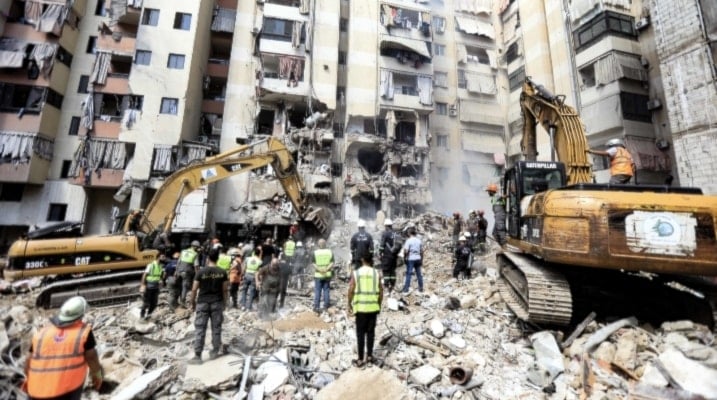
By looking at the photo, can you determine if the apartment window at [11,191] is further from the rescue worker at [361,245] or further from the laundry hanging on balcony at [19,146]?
the rescue worker at [361,245]

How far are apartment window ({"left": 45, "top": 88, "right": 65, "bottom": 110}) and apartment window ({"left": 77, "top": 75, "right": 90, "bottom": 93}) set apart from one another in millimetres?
1089

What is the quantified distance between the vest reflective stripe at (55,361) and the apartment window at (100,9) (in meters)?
28.6

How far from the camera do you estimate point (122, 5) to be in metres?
20.5

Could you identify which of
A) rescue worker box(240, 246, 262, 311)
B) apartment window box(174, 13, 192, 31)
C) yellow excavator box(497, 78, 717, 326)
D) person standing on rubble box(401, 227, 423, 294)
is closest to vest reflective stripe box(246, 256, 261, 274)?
rescue worker box(240, 246, 262, 311)

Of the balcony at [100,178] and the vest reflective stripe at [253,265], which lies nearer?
the vest reflective stripe at [253,265]

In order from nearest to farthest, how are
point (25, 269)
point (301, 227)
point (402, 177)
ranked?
1. point (25, 269)
2. point (301, 227)
3. point (402, 177)

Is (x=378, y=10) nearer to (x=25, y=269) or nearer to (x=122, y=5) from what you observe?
(x=122, y=5)

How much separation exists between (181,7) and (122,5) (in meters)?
3.90

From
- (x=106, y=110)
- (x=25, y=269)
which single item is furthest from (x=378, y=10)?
(x=25, y=269)

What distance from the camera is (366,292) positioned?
4617mm

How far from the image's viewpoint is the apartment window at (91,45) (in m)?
21.4

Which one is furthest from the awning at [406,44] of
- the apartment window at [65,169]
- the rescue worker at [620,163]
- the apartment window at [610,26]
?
the apartment window at [65,169]

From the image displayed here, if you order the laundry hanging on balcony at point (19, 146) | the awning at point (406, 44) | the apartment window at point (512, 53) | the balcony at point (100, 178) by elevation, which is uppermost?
the apartment window at point (512, 53)

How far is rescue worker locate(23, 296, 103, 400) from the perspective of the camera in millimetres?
2883
